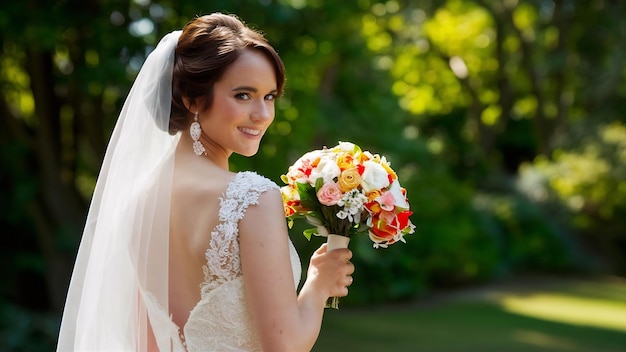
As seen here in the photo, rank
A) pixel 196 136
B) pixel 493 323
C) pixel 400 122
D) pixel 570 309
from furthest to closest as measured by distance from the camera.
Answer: pixel 400 122, pixel 570 309, pixel 493 323, pixel 196 136

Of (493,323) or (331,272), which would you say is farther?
(493,323)

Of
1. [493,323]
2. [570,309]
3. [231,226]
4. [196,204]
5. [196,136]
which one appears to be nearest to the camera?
[231,226]

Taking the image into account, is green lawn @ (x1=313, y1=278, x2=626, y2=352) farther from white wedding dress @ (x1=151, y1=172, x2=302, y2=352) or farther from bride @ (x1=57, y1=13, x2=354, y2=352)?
white wedding dress @ (x1=151, y1=172, x2=302, y2=352)

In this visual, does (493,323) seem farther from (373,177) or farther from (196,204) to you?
(196,204)

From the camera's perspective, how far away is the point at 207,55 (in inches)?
85.8

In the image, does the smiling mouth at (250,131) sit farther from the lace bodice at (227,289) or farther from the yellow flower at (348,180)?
the yellow flower at (348,180)

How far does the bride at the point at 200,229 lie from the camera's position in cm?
202

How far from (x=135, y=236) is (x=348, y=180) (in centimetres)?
61

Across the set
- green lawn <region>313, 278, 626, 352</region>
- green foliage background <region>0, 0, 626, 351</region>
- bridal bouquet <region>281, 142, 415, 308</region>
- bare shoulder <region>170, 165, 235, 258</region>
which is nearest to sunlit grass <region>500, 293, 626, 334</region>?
green lawn <region>313, 278, 626, 352</region>

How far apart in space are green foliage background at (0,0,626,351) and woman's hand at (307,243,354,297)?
19.7 ft

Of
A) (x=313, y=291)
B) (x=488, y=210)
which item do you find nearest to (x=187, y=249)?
(x=313, y=291)

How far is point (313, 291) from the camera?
2158mm

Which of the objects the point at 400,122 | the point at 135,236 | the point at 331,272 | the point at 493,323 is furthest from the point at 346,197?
the point at 400,122

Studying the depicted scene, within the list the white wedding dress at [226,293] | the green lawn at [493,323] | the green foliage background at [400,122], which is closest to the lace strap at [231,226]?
the white wedding dress at [226,293]
